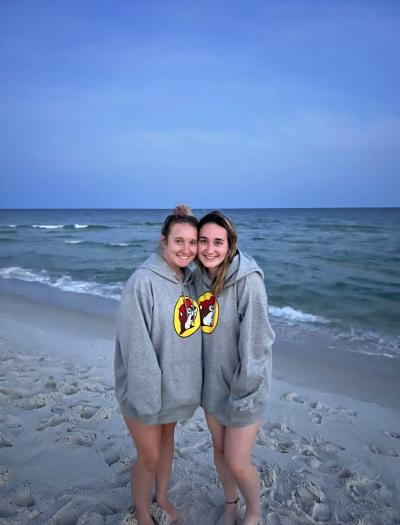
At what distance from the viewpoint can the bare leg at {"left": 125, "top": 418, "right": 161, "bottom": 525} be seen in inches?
92.0

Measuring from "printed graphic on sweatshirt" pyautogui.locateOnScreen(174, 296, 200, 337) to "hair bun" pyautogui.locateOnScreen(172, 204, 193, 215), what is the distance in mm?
554

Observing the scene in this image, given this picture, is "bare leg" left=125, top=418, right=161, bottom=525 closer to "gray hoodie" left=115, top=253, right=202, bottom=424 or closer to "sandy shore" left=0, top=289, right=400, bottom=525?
"gray hoodie" left=115, top=253, right=202, bottom=424

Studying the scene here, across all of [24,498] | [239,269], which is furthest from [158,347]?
[24,498]

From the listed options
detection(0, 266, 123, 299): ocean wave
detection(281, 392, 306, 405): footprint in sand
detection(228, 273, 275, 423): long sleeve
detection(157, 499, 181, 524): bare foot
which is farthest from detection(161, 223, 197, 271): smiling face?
detection(0, 266, 123, 299): ocean wave

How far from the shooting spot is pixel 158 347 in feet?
7.45

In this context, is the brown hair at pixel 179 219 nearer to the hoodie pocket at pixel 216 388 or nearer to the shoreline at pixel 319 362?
the hoodie pocket at pixel 216 388

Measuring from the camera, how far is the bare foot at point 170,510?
8.98 ft

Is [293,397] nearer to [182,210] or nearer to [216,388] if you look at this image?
[216,388]

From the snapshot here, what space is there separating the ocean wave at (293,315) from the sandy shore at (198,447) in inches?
96.0

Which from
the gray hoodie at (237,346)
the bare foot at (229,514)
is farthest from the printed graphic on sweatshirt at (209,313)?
the bare foot at (229,514)

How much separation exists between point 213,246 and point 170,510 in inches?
78.2

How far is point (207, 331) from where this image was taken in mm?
2371

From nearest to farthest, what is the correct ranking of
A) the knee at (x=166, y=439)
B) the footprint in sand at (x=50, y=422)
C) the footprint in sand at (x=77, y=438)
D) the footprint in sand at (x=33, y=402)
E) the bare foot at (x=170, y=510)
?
the knee at (x=166, y=439) < the bare foot at (x=170, y=510) < the footprint in sand at (x=77, y=438) < the footprint in sand at (x=50, y=422) < the footprint in sand at (x=33, y=402)

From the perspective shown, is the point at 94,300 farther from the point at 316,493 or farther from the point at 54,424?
the point at 316,493
